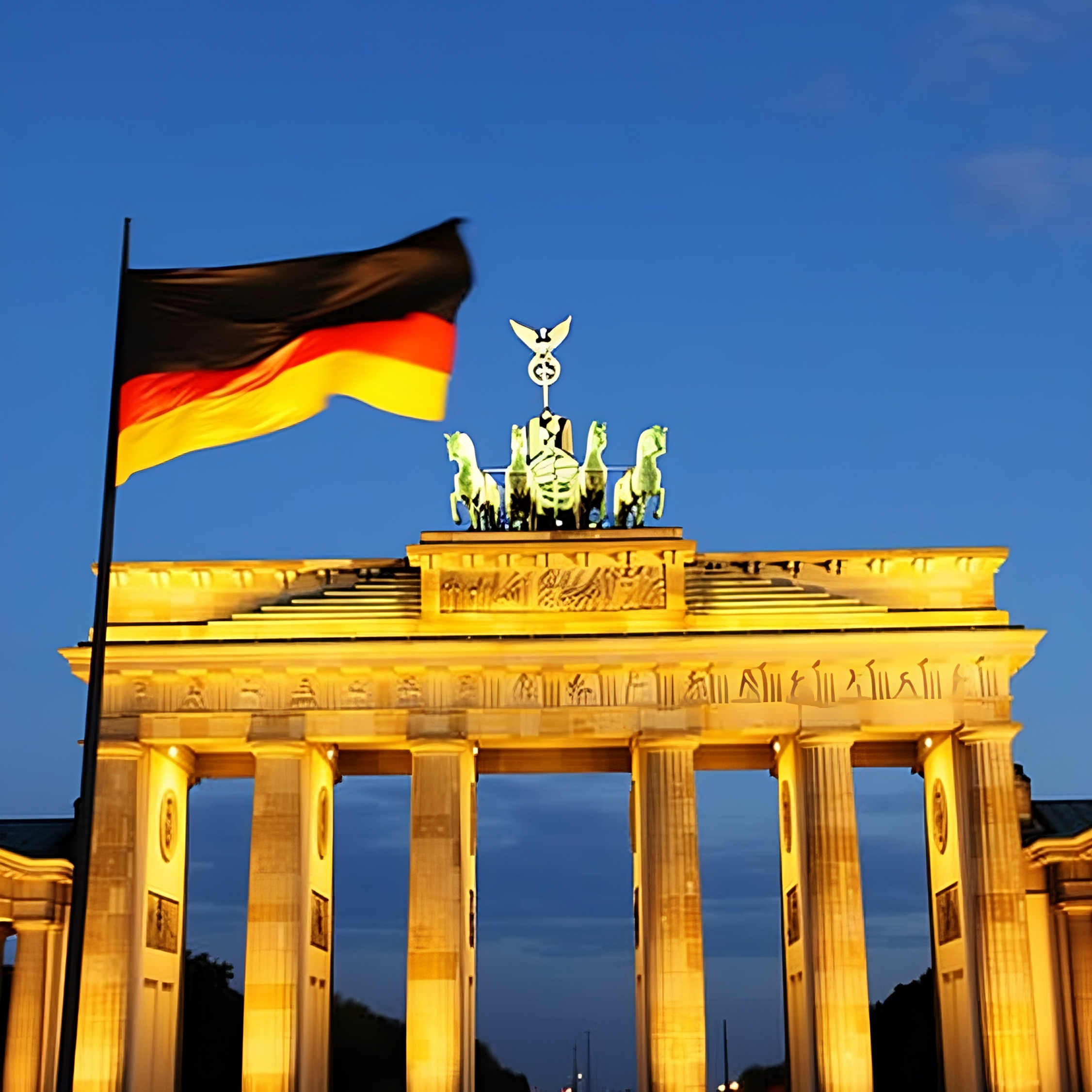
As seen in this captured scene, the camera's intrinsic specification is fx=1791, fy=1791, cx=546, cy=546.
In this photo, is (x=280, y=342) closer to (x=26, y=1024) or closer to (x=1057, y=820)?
(x=26, y=1024)

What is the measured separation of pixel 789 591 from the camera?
63.8m

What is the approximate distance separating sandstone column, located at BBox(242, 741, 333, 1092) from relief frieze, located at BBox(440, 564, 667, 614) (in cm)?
774

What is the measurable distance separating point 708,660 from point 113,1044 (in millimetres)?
23822

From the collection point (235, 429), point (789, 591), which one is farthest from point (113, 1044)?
point (235, 429)

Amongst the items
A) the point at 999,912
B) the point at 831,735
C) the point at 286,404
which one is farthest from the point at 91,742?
the point at 999,912

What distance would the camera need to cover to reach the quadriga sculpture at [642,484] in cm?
6544

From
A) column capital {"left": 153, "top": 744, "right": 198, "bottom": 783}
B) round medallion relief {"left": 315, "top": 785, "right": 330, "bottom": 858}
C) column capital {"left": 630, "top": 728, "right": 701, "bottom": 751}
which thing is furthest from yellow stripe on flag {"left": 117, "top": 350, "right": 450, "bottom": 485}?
round medallion relief {"left": 315, "top": 785, "right": 330, "bottom": 858}

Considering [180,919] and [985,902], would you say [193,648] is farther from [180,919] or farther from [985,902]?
[985,902]

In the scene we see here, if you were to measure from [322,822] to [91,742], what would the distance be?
37827mm

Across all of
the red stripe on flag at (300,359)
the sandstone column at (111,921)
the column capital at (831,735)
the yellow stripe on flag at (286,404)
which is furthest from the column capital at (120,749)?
the red stripe on flag at (300,359)

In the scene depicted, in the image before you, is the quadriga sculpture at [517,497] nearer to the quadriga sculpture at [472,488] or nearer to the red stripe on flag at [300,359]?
the quadriga sculpture at [472,488]

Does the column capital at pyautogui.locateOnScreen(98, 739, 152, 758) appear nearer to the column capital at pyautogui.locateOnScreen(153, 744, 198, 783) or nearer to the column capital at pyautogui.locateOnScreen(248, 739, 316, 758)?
the column capital at pyautogui.locateOnScreen(153, 744, 198, 783)

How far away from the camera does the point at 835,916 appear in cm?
6059

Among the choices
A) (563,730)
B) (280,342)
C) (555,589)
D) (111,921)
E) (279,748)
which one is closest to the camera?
(280,342)
